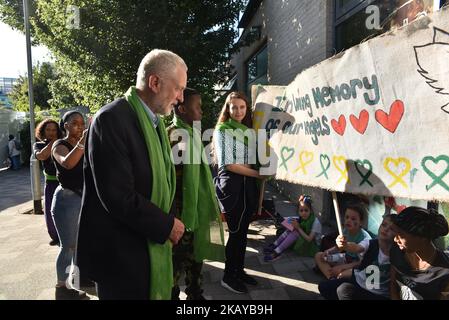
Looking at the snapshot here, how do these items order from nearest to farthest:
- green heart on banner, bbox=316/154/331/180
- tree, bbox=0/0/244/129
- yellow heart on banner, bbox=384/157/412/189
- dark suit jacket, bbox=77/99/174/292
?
dark suit jacket, bbox=77/99/174/292 < yellow heart on banner, bbox=384/157/412/189 < green heart on banner, bbox=316/154/331/180 < tree, bbox=0/0/244/129

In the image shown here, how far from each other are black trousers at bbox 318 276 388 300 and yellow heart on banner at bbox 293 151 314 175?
90cm

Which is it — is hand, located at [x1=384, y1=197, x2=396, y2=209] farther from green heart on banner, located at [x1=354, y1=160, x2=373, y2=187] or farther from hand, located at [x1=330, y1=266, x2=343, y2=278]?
green heart on banner, located at [x1=354, y1=160, x2=373, y2=187]

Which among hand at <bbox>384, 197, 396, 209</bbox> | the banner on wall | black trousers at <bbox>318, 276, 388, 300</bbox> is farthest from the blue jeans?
hand at <bbox>384, 197, 396, 209</bbox>

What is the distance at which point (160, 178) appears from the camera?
1.65 meters

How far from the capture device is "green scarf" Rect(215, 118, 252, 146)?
315 centimetres

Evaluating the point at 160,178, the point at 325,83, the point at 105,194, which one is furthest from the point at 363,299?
the point at 105,194

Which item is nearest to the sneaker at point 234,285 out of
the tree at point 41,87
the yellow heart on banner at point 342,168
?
the yellow heart on banner at point 342,168

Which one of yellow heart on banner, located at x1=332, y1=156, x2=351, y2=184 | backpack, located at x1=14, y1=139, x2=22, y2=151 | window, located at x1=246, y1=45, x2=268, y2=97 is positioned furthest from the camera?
backpack, located at x1=14, y1=139, x2=22, y2=151

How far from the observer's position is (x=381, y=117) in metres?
1.92

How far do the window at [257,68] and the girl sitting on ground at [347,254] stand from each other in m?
6.12

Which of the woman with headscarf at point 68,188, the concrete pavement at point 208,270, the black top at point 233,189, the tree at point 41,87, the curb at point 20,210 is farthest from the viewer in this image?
the tree at point 41,87

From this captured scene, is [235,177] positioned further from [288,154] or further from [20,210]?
[20,210]

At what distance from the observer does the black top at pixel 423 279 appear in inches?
79.9

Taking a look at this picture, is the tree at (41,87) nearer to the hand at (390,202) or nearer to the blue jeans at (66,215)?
the blue jeans at (66,215)
